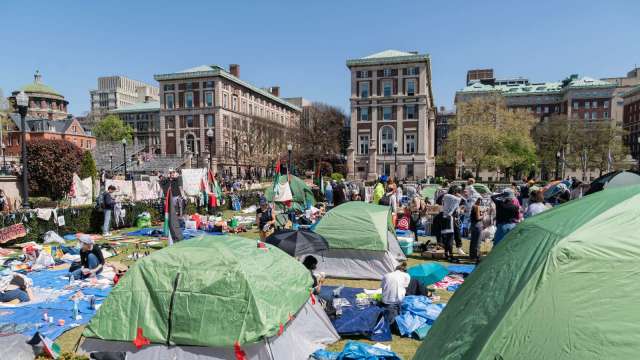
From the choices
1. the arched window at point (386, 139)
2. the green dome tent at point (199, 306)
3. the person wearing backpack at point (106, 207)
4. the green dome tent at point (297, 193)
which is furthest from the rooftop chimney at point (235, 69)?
the green dome tent at point (199, 306)

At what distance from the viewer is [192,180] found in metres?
19.9

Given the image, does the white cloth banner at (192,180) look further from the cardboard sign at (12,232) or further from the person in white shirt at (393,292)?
the person in white shirt at (393,292)

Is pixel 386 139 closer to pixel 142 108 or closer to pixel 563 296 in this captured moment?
pixel 563 296

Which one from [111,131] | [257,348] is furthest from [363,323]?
[111,131]

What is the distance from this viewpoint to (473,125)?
145 ft

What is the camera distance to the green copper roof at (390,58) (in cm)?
5647

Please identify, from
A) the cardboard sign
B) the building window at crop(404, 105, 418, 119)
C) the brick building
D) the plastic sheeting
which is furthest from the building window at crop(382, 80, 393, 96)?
the plastic sheeting

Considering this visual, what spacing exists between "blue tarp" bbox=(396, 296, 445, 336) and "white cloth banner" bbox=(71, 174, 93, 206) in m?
17.3

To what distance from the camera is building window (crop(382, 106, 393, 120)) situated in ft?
193

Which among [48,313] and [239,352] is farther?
[48,313]

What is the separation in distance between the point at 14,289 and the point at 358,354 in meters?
7.29

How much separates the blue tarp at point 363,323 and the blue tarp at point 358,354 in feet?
2.49

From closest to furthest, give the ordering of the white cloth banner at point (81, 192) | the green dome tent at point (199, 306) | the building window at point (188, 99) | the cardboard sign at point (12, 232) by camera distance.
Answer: the green dome tent at point (199, 306) < the cardboard sign at point (12, 232) < the white cloth banner at point (81, 192) < the building window at point (188, 99)

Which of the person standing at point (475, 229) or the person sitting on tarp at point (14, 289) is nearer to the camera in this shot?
the person sitting on tarp at point (14, 289)
